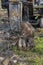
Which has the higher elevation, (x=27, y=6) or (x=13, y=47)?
(x=27, y=6)

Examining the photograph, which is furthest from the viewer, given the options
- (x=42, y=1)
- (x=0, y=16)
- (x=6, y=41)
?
(x=0, y=16)

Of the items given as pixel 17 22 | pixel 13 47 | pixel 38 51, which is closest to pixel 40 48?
pixel 38 51

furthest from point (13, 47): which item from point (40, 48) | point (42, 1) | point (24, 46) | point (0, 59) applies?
point (42, 1)

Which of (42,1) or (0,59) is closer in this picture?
(0,59)

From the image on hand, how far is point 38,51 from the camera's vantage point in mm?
5195

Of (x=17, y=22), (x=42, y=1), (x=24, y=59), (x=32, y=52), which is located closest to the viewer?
(x=24, y=59)

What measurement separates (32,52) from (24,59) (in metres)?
0.51

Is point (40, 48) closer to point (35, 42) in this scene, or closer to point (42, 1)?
point (35, 42)

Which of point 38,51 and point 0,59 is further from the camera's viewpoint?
point 38,51

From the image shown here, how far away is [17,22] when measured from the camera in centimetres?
611

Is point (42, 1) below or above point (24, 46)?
above

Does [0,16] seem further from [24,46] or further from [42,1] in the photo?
[24,46]

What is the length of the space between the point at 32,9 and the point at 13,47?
2.84 m

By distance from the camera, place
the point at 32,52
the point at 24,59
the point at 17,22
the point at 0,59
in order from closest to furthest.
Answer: the point at 0,59, the point at 24,59, the point at 32,52, the point at 17,22
